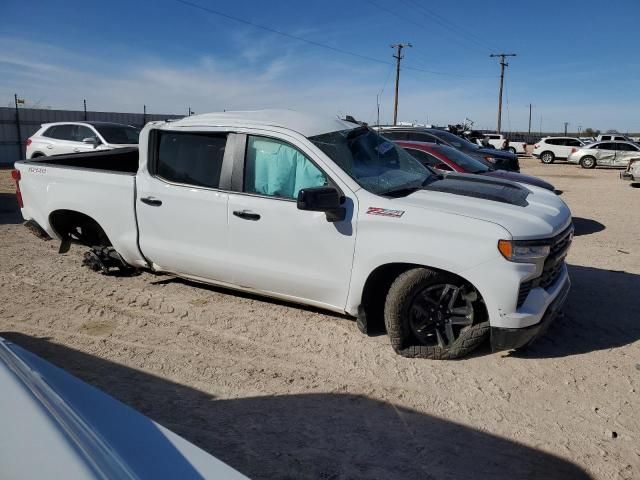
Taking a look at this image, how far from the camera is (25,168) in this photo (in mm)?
5719

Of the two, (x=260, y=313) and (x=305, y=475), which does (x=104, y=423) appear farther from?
(x=260, y=313)

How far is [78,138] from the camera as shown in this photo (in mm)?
13477

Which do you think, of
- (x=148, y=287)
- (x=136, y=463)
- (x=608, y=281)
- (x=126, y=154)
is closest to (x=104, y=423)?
(x=136, y=463)

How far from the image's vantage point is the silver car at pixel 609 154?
Answer: 27734 mm

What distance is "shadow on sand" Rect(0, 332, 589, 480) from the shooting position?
2.83 meters

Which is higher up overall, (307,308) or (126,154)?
(126,154)

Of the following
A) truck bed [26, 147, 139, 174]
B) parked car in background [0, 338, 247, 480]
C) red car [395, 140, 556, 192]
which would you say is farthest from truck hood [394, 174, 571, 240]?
red car [395, 140, 556, 192]

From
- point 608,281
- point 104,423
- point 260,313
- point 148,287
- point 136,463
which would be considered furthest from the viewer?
point 608,281

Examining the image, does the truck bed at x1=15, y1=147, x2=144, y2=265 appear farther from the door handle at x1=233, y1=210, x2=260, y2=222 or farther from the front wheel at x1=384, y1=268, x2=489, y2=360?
the front wheel at x1=384, y1=268, x2=489, y2=360

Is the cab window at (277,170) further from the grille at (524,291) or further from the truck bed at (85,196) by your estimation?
the grille at (524,291)

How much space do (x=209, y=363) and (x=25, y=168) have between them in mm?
3385

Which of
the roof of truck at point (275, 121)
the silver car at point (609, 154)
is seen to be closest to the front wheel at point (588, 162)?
the silver car at point (609, 154)

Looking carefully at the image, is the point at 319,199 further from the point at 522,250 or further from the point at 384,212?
the point at 522,250

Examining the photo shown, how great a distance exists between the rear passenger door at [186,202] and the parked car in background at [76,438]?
2658mm
